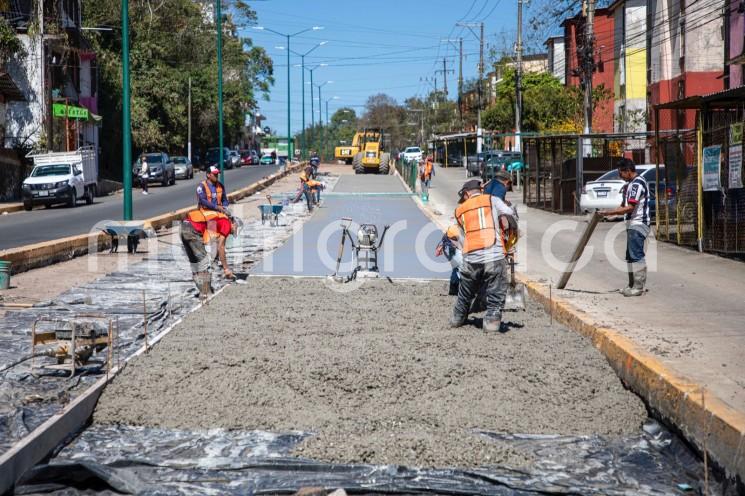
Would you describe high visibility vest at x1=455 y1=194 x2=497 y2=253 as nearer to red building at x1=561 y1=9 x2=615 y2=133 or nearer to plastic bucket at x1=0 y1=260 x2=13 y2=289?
plastic bucket at x1=0 y1=260 x2=13 y2=289

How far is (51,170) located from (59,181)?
1177mm

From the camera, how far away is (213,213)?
13.6m

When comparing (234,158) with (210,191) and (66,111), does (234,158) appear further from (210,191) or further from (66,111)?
(210,191)

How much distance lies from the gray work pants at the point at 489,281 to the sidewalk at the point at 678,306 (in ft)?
3.85

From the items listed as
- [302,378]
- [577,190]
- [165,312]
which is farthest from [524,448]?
[577,190]

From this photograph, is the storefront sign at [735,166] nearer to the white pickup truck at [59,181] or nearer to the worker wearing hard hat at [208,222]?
Answer: the worker wearing hard hat at [208,222]

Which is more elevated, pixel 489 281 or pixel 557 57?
pixel 557 57

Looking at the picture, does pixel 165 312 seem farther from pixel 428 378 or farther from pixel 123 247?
pixel 123 247

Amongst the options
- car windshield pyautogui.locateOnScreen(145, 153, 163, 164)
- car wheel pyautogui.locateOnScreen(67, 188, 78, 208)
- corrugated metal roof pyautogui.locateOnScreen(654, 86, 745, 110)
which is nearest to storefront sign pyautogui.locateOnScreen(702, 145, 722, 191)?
corrugated metal roof pyautogui.locateOnScreen(654, 86, 745, 110)

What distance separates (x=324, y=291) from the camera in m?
13.1

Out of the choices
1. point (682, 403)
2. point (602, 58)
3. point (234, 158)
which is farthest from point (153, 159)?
point (682, 403)

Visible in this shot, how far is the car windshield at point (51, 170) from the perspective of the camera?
122ft

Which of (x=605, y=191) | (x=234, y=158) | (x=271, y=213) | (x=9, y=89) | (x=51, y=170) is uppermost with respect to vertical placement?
(x=9, y=89)

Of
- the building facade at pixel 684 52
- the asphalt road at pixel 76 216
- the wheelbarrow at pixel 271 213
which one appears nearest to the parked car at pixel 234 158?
the asphalt road at pixel 76 216
